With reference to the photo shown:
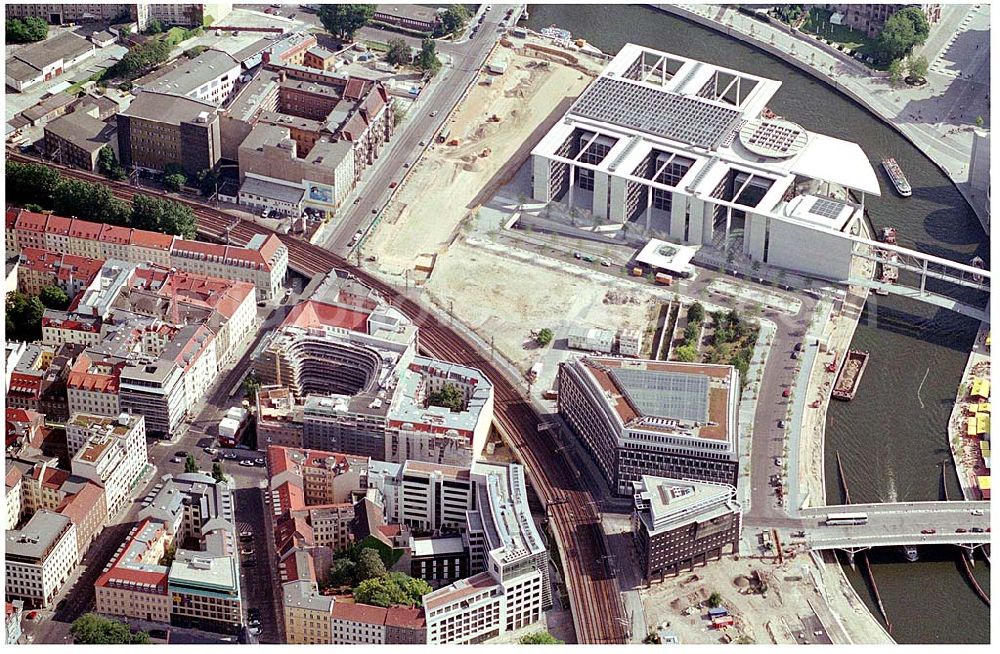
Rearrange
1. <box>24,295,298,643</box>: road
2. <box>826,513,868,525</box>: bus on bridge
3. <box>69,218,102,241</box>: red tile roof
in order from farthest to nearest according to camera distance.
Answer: <box>69,218,102,241</box>: red tile roof
<box>826,513,868,525</box>: bus on bridge
<box>24,295,298,643</box>: road

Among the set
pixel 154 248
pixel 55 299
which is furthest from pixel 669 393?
pixel 55 299

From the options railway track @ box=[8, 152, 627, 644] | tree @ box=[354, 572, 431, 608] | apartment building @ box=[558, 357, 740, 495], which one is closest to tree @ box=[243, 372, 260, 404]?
railway track @ box=[8, 152, 627, 644]

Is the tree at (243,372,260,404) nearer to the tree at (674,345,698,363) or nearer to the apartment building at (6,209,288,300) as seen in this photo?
the apartment building at (6,209,288,300)

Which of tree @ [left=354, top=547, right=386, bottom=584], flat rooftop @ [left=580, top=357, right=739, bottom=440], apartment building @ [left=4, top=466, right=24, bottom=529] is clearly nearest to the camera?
tree @ [left=354, top=547, right=386, bottom=584]

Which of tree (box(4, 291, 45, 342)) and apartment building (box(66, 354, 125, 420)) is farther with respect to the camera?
tree (box(4, 291, 45, 342))

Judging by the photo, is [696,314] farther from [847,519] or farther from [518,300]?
[847,519]

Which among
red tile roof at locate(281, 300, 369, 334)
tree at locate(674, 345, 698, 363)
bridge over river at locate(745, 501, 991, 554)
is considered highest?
red tile roof at locate(281, 300, 369, 334)

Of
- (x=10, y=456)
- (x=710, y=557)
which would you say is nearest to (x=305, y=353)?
(x=10, y=456)
